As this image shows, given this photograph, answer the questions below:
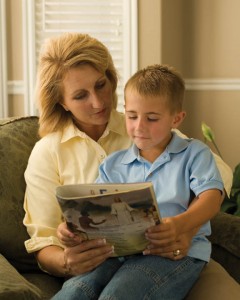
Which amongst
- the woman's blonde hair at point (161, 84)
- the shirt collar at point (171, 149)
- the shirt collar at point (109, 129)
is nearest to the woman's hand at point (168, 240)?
the shirt collar at point (171, 149)

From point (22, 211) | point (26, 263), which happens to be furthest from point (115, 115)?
point (26, 263)

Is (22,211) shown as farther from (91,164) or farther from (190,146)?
(190,146)

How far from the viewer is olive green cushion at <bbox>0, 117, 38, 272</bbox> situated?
209 centimetres

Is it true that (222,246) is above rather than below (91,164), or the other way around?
below

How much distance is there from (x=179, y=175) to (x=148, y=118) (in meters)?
0.19

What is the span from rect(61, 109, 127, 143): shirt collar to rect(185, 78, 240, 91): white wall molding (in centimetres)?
153

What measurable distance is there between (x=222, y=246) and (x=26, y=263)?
0.67m

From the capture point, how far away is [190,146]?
5.98 ft

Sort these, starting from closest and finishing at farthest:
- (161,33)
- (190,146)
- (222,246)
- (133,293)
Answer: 1. (133,293)
2. (190,146)
3. (222,246)
4. (161,33)

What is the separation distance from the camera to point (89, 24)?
349 cm

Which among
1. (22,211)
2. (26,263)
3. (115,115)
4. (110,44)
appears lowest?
(26,263)

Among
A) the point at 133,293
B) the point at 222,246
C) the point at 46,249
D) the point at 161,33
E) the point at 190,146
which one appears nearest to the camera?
the point at 133,293

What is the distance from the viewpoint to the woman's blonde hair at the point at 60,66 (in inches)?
80.1

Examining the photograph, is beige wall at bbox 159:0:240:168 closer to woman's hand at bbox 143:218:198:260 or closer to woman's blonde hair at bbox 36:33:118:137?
woman's blonde hair at bbox 36:33:118:137
